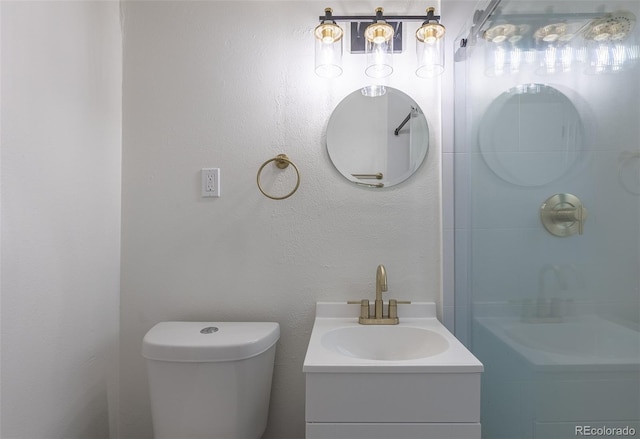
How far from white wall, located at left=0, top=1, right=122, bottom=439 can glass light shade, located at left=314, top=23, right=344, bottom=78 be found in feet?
2.46

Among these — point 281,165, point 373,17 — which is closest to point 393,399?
point 281,165

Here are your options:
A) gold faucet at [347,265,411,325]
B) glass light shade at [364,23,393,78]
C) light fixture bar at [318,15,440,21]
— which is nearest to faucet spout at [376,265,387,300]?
gold faucet at [347,265,411,325]

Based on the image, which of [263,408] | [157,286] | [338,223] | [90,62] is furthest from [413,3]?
[263,408]

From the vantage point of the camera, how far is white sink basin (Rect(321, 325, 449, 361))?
1186mm

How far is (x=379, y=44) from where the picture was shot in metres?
1.24

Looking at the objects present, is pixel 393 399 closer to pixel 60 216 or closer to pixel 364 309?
pixel 364 309

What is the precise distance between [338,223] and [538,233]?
659 mm

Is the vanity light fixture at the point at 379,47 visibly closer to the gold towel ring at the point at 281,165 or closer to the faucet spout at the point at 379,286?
the gold towel ring at the point at 281,165

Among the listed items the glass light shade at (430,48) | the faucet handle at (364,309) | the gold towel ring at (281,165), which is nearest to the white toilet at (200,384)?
the faucet handle at (364,309)

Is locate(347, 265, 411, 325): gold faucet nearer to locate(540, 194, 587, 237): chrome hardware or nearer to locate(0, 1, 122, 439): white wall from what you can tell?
locate(540, 194, 587, 237): chrome hardware

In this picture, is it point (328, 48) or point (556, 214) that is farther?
point (328, 48)

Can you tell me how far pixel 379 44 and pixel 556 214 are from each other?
0.80m

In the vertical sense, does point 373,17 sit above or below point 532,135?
above

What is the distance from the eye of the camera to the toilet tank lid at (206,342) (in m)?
1.09
